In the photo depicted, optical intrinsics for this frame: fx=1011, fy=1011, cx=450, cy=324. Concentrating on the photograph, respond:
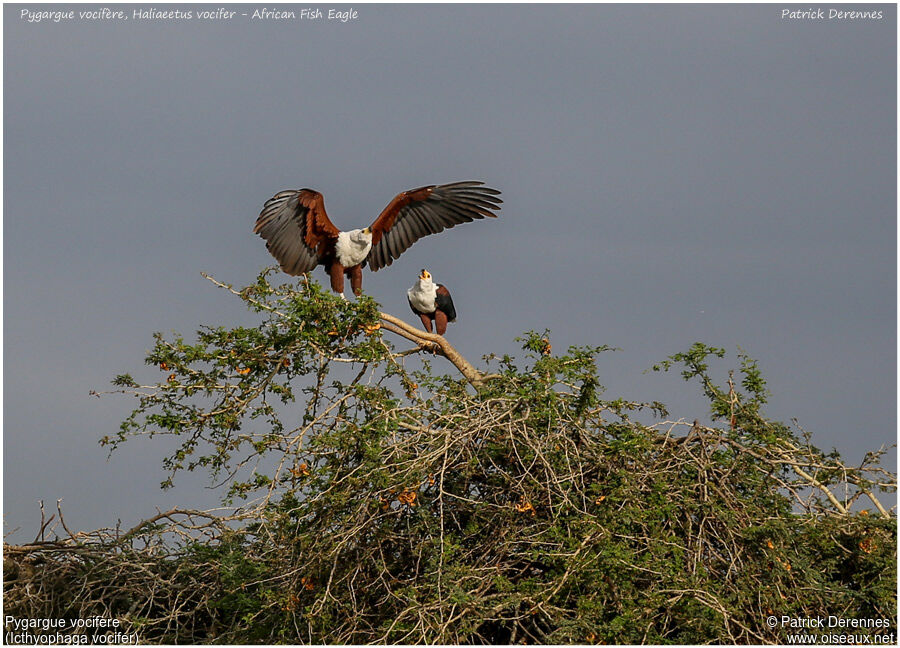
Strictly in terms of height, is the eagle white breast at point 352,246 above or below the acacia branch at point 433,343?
above

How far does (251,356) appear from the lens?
5930 millimetres

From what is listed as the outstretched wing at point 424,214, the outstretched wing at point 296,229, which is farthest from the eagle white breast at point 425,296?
the outstretched wing at point 296,229

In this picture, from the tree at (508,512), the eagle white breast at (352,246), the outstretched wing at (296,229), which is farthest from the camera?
the eagle white breast at (352,246)

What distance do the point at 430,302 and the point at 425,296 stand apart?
2.3 inches

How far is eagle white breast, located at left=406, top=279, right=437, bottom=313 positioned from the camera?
297 inches

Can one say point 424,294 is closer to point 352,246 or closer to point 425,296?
point 425,296

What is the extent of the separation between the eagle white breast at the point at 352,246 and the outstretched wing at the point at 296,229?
0.22 ft

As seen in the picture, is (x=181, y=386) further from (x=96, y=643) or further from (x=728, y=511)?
(x=728, y=511)

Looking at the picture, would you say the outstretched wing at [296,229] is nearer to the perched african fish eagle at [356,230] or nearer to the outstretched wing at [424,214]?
the perched african fish eagle at [356,230]

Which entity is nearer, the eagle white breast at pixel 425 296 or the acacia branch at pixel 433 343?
the acacia branch at pixel 433 343

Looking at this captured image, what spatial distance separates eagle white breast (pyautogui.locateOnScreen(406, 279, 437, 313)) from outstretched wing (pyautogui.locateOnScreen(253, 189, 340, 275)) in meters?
0.73

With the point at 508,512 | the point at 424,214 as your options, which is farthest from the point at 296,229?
the point at 508,512

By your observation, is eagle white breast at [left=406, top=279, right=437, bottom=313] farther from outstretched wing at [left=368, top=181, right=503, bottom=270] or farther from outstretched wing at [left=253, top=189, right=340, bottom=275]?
outstretched wing at [left=253, top=189, right=340, bottom=275]

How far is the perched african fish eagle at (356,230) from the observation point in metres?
7.38
